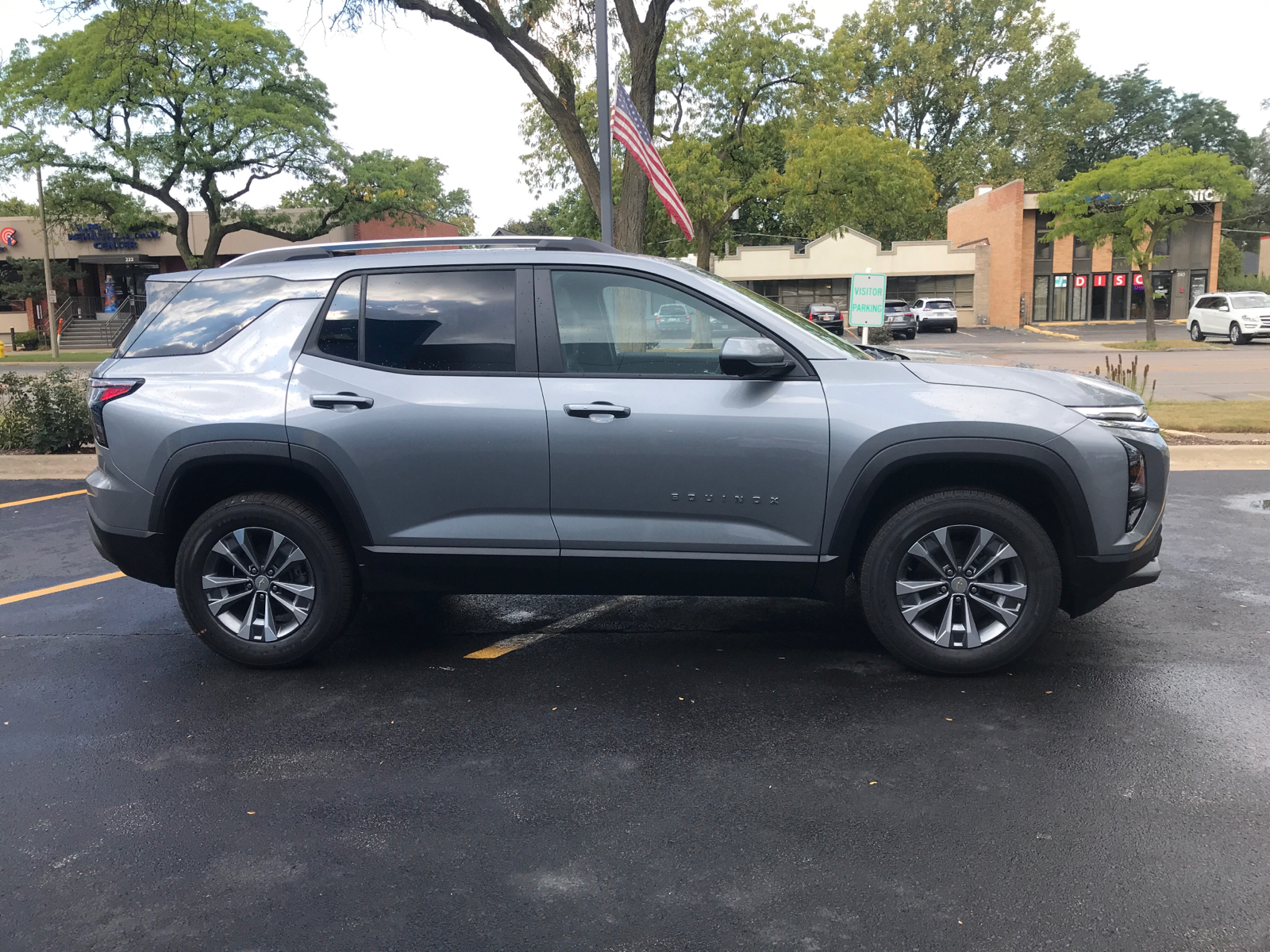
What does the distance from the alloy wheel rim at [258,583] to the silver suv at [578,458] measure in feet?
0.04

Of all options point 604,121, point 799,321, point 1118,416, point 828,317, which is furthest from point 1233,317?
point 799,321

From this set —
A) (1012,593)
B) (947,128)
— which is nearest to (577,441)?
(1012,593)

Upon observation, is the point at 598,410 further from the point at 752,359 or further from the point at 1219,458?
the point at 1219,458

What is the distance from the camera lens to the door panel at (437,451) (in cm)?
445

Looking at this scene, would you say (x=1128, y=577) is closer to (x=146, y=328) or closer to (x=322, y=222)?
(x=146, y=328)

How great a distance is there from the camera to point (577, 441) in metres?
4.39

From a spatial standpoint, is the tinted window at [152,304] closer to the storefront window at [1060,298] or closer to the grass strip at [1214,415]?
the grass strip at [1214,415]

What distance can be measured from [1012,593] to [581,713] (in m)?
1.90

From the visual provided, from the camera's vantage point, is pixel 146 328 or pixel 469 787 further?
pixel 146 328

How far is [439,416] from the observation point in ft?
14.6

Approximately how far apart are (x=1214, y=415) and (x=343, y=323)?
35.9 feet

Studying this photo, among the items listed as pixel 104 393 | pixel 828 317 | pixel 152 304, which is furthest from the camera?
pixel 828 317

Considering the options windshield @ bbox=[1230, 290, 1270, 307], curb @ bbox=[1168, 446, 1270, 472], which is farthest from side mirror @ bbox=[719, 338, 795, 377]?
windshield @ bbox=[1230, 290, 1270, 307]

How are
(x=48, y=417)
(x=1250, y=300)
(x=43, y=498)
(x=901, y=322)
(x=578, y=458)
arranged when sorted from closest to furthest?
1. (x=578, y=458)
2. (x=43, y=498)
3. (x=48, y=417)
4. (x=1250, y=300)
5. (x=901, y=322)
